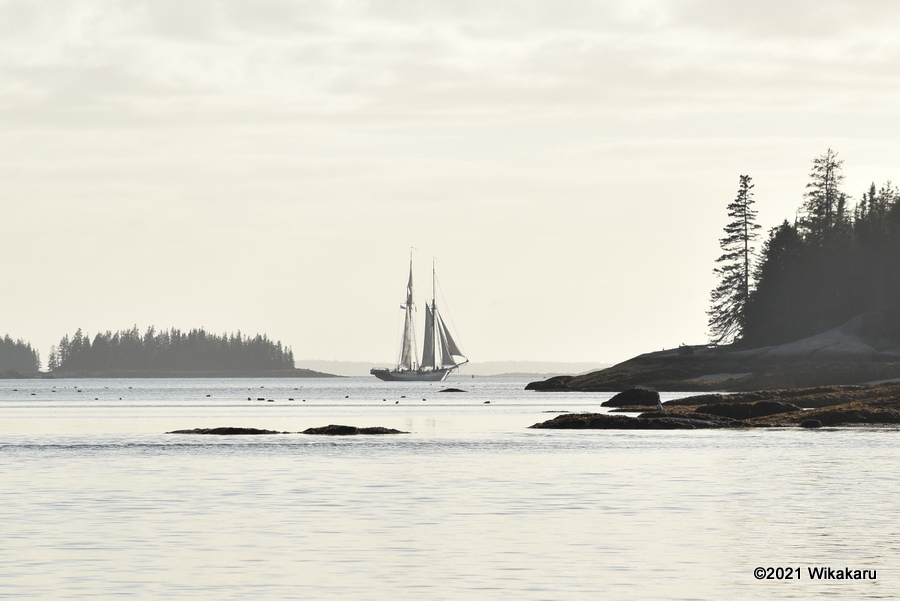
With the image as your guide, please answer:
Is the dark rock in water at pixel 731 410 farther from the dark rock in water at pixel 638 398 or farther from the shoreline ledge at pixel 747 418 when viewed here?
the dark rock in water at pixel 638 398

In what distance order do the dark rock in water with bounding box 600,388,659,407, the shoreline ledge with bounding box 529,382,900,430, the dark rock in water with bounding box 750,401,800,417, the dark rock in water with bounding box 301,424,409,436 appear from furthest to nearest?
1. the dark rock in water with bounding box 600,388,659,407
2. the dark rock in water with bounding box 750,401,800,417
3. the shoreline ledge with bounding box 529,382,900,430
4. the dark rock in water with bounding box 301,424,409,436

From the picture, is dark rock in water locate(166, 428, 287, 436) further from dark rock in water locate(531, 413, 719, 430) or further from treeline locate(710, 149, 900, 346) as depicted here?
treeline locate(710, 149, 900, 346)

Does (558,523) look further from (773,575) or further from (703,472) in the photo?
(703,472)

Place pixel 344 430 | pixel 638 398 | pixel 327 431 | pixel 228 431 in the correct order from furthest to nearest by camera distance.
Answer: pixel 638 398 → pixel 327 431 → pixel 228 431 → pixel 344 430

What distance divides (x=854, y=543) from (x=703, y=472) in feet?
64.8

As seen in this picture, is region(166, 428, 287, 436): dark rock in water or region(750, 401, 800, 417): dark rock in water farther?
region(750, 401, 800, 417): dark rock in water

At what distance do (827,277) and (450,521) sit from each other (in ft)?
456

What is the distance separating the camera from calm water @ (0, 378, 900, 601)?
23.4 metres

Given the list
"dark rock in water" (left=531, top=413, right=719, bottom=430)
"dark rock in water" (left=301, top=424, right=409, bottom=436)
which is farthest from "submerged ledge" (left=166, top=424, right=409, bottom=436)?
"dark rock in water" (left=531, top=413, right=719, bottom=430)

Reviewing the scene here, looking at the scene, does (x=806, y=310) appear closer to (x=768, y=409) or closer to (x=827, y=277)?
(x=827, y=277)

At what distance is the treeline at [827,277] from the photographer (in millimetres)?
154000

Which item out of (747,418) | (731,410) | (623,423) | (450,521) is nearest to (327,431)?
(623,423)

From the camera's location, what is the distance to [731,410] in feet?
271

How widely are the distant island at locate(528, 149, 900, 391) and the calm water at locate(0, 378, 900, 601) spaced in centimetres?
8019
